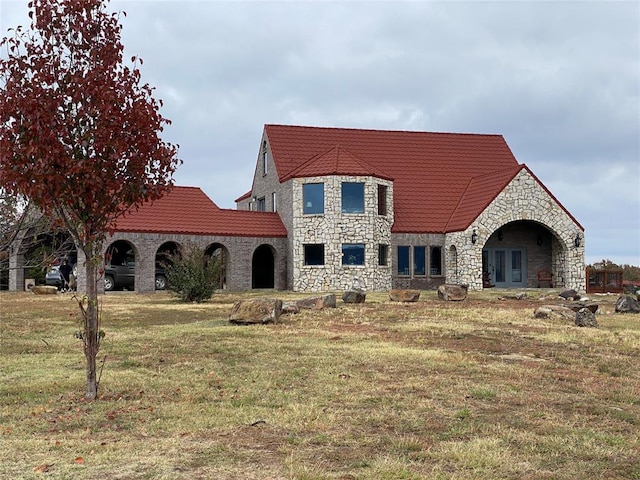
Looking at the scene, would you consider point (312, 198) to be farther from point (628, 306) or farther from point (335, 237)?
point (628, 306)

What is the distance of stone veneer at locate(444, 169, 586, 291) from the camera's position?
36.8 m

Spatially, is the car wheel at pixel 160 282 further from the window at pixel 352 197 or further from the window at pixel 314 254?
the window at pixel 352 197

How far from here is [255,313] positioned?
682 inches

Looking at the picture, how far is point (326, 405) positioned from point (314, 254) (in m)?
28.5

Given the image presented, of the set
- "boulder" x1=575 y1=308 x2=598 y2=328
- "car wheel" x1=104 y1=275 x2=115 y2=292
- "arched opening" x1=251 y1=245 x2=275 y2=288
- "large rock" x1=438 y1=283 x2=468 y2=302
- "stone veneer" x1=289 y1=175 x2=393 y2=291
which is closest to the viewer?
"boulder" x1=575 y1=308 x2=598 y2=328

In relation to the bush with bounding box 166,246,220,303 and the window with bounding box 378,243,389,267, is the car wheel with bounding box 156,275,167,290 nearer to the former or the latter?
the bush with bounding box 166,246,220,303

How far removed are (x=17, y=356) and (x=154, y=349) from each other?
7.85ft

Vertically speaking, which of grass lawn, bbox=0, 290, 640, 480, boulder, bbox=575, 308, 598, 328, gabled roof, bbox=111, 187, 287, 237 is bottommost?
grass lawn, bbox=0, 290, 640, 480

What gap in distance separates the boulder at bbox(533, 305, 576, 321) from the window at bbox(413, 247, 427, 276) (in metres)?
19.3

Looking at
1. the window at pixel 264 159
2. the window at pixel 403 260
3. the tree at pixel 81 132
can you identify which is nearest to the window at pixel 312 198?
the window at pixel 403 260

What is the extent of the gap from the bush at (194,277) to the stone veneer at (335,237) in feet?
33.2

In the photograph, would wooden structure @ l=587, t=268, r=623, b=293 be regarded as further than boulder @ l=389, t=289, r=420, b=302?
Yes

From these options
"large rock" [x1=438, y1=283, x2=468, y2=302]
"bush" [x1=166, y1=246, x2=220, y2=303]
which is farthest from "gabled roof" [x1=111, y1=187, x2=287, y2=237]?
"large rock" [x1=438, y1=283, x2=468, y2=302]

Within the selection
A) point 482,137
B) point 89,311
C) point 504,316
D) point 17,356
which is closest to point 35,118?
point 89,311
